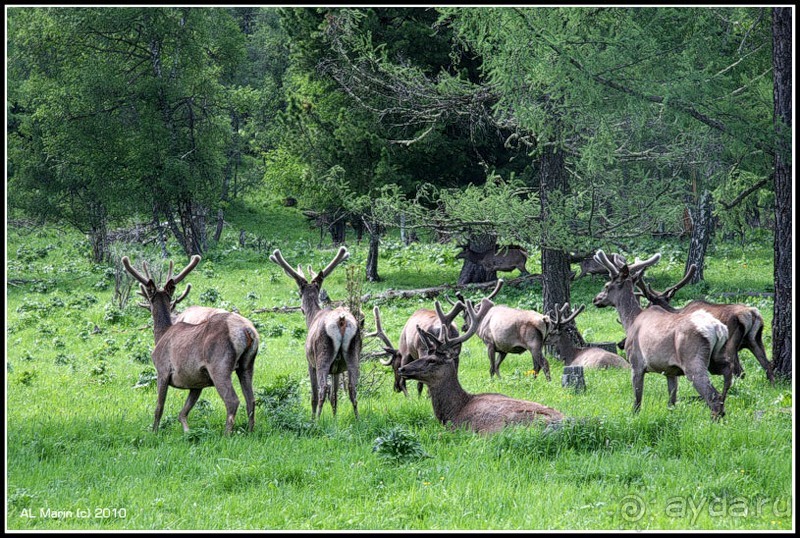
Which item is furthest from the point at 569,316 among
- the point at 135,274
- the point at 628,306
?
the point at 135,274

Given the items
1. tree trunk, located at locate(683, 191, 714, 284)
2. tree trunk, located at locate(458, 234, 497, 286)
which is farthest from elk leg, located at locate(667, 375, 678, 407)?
tree trunk, located at locate(458, 234, 497, 286)

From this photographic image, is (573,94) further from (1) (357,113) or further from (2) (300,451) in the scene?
(1) (357,113)

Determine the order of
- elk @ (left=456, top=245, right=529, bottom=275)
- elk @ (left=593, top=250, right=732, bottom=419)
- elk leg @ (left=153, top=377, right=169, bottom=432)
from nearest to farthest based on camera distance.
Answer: elk @ (left=593, top=250, right=732, bottom=419), elk leg @ (left=153, top=377, right=169, bottom=432), elk @ (left=456, top=245, right=529, bottom=275)

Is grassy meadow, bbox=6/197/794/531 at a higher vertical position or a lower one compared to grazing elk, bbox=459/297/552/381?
lower

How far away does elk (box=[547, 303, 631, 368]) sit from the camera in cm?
1348

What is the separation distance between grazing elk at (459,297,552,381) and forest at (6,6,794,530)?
0.31m

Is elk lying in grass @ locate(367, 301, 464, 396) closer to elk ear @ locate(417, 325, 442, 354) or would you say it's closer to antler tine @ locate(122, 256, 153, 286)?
elk ear @ locate(417, 325, 442, 354)

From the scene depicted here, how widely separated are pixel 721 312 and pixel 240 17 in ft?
177

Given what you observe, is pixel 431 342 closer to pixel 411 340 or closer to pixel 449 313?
pixel 449 313

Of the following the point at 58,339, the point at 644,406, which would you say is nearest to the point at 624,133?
the point at 644,406

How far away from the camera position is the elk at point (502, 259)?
25.7 metres

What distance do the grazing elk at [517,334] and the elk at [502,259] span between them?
11607 millimetres

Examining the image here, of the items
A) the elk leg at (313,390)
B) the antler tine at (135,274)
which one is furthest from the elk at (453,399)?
the antler tine at (135,274)

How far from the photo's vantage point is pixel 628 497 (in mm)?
6562
